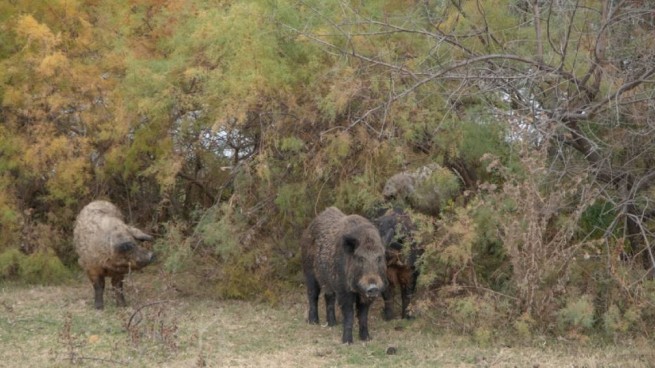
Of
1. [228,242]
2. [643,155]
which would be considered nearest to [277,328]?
→ [228,242]

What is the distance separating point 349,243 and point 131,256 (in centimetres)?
314

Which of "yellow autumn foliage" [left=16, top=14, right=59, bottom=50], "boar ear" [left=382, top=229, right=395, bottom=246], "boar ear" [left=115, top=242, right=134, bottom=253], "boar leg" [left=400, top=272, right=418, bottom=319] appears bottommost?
"boar leg" [left=400, top=272, right=418, bottom=319]

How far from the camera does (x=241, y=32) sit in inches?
444

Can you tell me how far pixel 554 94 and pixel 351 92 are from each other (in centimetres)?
221

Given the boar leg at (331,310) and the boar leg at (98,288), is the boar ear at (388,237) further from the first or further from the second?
the boar leg at (98,288)

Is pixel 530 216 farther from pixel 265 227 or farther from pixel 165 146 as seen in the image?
pixel 165 146

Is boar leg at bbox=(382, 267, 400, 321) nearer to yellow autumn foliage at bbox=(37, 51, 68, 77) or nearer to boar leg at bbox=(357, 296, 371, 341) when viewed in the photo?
boar leg at bbox=(357, 296, 371, 341)

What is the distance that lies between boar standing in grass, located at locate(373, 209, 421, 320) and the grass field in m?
0.35

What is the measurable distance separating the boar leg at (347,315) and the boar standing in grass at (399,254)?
94 centimetres

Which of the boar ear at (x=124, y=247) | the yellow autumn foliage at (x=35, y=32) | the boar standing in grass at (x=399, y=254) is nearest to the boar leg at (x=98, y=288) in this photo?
the boar ear at (x=124, y=247)

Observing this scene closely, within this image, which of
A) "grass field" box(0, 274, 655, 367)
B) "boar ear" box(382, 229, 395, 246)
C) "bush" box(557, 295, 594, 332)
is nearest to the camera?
"grass field" box(0, 274, 655, 367)

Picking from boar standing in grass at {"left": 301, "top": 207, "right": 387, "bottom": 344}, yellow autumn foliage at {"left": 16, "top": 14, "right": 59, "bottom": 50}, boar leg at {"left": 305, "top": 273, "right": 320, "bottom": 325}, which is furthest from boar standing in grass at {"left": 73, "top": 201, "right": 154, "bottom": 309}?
yellow autumn foliage at {"left": 16, "top": 14, "right": 59, "bottom": 50}

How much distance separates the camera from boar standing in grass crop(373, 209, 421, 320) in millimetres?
10508

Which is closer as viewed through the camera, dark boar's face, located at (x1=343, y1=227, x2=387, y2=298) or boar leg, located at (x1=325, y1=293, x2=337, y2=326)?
dark boar's face, located at (x1=343, y1=227, x2=387, y2=298)
